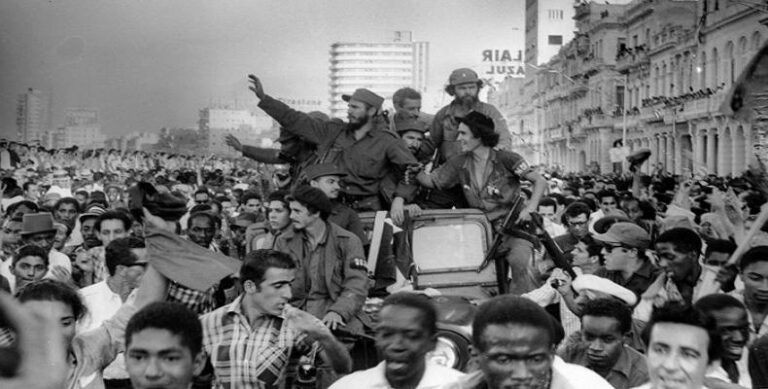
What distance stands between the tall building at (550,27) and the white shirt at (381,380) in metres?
144

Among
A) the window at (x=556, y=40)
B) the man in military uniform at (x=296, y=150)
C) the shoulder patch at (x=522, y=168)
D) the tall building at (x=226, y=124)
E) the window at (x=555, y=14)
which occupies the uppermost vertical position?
the window at (x=555, y=14)

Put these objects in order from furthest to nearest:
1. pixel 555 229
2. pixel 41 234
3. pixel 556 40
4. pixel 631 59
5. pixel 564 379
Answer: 1. pixel 556 40
2. pixel 631 59
3. pixel 555 229
4. pixel 41 234
5. pixel 564 379

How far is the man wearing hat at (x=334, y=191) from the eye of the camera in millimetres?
9227

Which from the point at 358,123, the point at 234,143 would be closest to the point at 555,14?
the point at 234,143

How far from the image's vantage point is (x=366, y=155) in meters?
10.7

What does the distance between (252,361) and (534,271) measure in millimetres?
4049

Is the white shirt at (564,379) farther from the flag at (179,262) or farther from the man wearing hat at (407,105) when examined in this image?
the man wearing hat at (407,105)

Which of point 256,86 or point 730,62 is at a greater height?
point 730,62

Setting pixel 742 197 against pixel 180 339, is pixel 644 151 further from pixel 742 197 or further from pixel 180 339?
pixel 180 339

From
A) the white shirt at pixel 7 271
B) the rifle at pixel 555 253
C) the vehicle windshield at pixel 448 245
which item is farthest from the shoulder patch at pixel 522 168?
the white shirt at pixel 7 271

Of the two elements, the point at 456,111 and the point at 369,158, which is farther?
the point at 456,111

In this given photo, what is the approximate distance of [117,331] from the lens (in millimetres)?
5727

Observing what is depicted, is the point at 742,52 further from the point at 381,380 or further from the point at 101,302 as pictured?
the point at 381,380

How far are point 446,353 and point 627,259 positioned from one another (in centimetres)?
213
